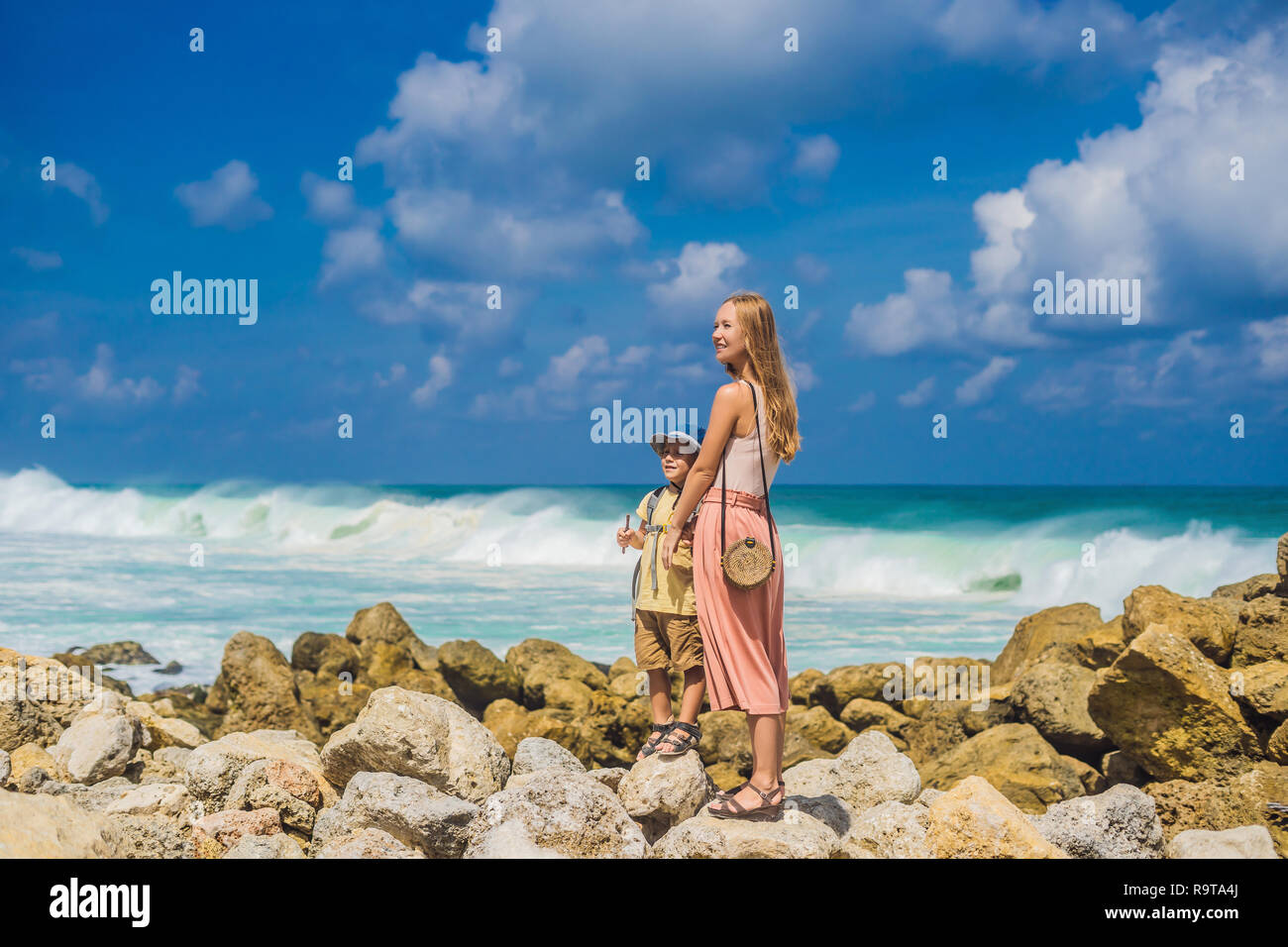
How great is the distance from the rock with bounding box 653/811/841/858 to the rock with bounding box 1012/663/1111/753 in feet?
11.1

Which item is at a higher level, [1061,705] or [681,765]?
[681,765]

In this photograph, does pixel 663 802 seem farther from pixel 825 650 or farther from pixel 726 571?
pixel 825 650

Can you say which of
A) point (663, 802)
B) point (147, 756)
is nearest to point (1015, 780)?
point (663, 802)

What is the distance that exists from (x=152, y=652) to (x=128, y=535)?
22481 mm

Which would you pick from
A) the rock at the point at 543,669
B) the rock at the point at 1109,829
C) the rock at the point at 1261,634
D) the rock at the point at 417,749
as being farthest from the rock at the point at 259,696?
the rock at the point at 1261,634

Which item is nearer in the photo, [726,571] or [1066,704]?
[726,571]

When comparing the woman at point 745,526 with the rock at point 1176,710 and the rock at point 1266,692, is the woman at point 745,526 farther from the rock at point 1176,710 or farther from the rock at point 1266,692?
the rock at point 1266,692

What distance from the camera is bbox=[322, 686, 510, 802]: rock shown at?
15.3ft

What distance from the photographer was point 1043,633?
9211 millimetres

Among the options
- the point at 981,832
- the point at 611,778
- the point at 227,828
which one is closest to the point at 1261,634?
the point at 981,832

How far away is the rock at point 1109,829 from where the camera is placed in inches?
163

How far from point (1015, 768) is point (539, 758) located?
3300 millimetres

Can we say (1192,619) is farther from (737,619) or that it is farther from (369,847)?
(369,847)
